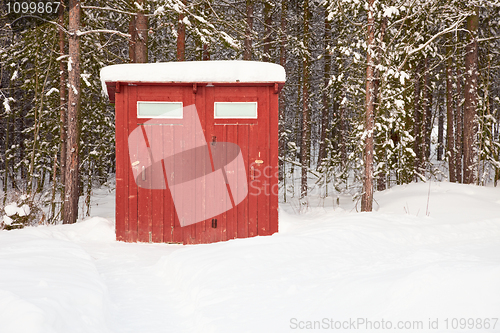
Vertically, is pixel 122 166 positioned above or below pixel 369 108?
below

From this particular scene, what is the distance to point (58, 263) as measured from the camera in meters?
4.57

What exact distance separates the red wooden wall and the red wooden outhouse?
2cm

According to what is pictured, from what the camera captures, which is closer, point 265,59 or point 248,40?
point 248,40

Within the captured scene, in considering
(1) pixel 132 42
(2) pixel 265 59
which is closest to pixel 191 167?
(1) pixel 132 42

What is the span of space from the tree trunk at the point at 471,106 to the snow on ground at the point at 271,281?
12.8ft

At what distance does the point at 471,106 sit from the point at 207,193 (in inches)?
300

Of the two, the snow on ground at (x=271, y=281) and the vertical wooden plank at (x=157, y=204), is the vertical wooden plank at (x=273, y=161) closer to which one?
the snow on ground at (x=271, y=281)

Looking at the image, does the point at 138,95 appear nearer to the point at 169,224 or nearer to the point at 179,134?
the point at 179,134

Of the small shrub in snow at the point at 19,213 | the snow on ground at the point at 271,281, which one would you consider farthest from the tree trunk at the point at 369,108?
the small shrub in snow at the point at 19,213

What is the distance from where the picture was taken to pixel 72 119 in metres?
8.52

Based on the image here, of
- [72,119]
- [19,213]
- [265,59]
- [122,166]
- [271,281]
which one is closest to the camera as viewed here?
[271,281]

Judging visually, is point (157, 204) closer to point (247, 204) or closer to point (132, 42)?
point (247, 204)

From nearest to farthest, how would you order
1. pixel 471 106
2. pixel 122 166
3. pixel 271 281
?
1. pixel 271 281
2. pixel 122 166
3. pixel 471 106

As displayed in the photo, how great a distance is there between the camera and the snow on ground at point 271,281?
291cm
